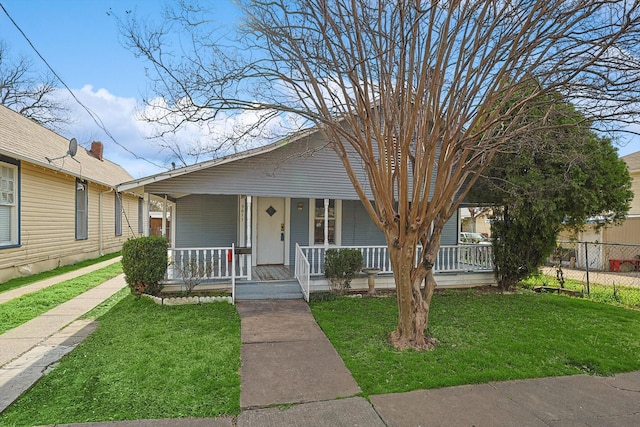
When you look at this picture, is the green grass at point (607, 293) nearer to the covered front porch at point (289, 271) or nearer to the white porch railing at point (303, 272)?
the covered front porch at point (289, 271)

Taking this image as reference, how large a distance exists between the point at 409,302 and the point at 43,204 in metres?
11.6

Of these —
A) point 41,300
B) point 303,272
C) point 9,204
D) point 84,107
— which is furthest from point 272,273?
point 84,107

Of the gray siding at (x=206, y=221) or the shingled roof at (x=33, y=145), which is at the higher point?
the shingled roof at (x=33, y=145)

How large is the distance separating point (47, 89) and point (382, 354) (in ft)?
84.5

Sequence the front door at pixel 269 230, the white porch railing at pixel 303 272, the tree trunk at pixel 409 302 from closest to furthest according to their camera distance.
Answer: the tree trunk at pixel 409 302, the white porch railing at pixel 303 272, the front door at pixel 269 230

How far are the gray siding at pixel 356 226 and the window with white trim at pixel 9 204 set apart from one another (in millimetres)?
9128

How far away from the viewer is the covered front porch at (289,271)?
785 cm

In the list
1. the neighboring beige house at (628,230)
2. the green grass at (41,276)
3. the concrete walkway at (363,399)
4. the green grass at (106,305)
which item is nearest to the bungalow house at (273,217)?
the green grass at (106,305)

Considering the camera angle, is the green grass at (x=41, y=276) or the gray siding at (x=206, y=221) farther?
the gray siding at (x=206, y=221)

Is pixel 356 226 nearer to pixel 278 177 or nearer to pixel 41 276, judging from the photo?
pixel 278 177

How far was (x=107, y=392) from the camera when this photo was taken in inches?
149

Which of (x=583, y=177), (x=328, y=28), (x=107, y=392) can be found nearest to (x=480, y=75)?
(x=328, y=28)

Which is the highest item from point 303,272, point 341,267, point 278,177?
point 278,177

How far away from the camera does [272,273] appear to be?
9367 millimetres
